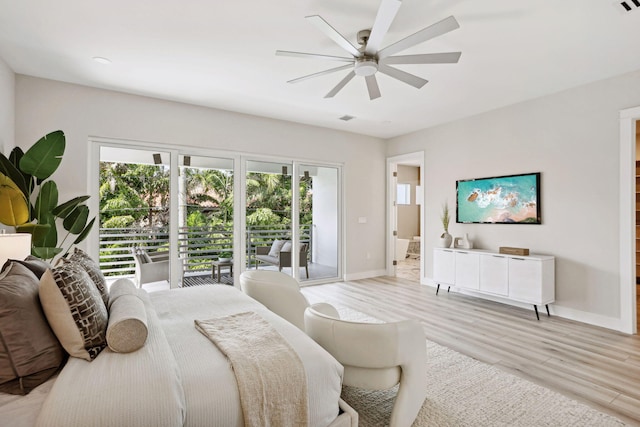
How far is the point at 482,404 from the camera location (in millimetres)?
2182

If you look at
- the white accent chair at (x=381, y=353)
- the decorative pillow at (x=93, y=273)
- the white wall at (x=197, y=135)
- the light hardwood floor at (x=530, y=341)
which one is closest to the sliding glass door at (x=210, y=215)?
the white wall at (x=197, y=135)

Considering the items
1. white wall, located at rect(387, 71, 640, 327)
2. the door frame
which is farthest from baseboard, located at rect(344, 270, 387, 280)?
the door frame

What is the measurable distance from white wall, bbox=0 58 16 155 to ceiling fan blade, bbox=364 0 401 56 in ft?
11.9

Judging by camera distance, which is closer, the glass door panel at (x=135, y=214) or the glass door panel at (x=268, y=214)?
the glass door panel at (x=135, y=214)

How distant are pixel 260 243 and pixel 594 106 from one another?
482cm

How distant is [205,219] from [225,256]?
65 centimetres

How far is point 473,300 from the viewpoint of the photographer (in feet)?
15.8

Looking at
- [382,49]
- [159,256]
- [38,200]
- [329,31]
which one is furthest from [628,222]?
[38,200]

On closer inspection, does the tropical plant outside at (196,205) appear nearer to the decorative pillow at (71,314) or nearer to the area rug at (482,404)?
the decorative pillow at (71,314)

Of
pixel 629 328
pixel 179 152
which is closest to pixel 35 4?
pixel 179 152

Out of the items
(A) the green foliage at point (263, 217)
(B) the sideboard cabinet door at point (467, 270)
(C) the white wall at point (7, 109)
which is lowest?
(B) the sideboard cabinet door at point (467, 270)

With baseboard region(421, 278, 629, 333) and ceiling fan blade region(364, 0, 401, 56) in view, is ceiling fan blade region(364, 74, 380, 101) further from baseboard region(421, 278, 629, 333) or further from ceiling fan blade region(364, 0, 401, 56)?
baseboard region(421, 278, 629, 333)

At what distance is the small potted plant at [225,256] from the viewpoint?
5.02m

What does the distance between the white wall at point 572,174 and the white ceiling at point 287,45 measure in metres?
0.31
